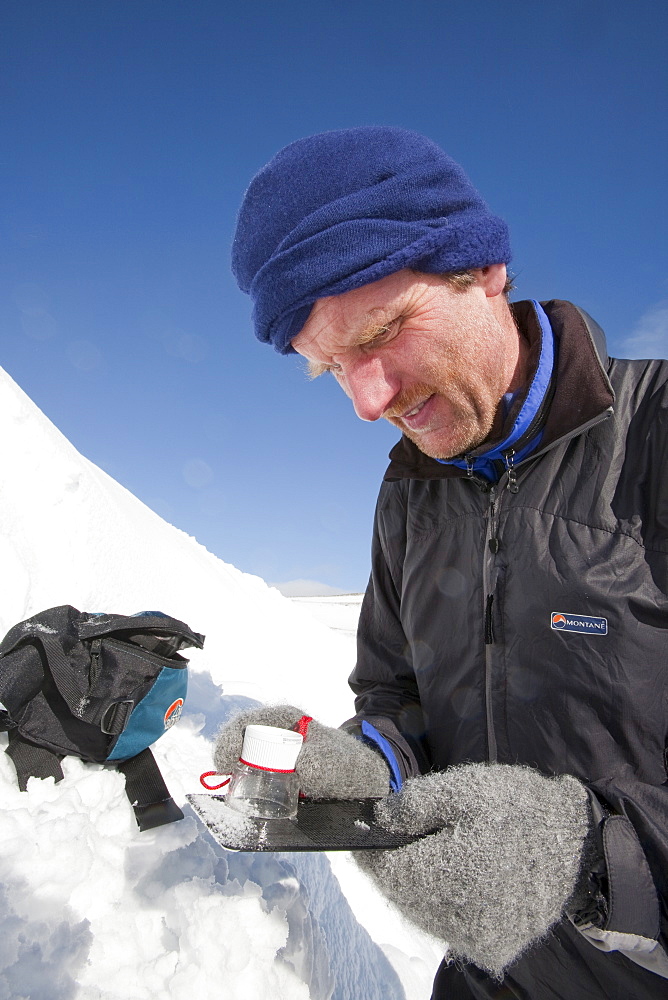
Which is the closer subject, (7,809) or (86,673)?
(7,809)

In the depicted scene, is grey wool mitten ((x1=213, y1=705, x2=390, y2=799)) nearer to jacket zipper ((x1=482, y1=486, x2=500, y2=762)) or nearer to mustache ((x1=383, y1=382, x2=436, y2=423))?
jacket zipper ((x1=482, y1=486, x2=500, y2=762))

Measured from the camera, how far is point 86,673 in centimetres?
197

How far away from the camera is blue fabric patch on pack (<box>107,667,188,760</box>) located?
1.97m

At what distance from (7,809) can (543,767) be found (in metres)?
1.51

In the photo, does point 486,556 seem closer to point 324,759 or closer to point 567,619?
point 567,619

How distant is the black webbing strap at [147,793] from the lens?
184 cm

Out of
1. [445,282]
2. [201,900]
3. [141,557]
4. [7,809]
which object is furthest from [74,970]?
[141,557]

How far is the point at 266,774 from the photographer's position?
128 centimetres

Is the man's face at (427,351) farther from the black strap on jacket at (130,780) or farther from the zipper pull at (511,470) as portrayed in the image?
the black strap on jacket at (130,780)

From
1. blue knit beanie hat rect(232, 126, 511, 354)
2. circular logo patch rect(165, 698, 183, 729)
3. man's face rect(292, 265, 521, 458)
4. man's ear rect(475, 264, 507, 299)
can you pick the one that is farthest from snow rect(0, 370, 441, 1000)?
man's ear rect(475, 264, 507, 299)

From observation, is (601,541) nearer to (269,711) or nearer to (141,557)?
(269,711)

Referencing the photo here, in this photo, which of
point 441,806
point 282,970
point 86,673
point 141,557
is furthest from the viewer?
point 141,557

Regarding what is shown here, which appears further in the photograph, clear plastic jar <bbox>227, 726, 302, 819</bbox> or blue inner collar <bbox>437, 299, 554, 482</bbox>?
blue inner collar <bbox>437, 299, 554, 482</bbox>

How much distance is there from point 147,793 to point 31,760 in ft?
1.25
